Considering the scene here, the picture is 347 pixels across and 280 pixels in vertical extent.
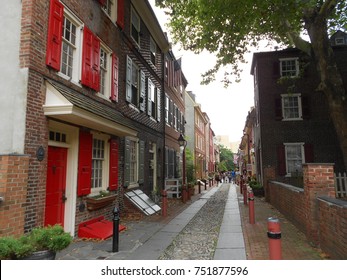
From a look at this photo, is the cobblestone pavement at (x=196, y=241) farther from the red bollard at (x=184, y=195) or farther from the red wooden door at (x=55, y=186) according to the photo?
the red bollard at (x=184, y=195)

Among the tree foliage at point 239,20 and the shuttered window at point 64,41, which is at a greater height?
the tree foliage at point 239,20

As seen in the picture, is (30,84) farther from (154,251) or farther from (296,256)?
(296,256)

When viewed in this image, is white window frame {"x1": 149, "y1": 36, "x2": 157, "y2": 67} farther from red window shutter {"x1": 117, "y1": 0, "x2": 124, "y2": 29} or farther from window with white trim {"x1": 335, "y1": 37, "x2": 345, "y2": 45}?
window with white trim {"x1": 335, "y1": 37, "x2": 345, "y2": 45}

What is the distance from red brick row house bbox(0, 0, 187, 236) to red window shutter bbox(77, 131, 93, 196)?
0.09 ft

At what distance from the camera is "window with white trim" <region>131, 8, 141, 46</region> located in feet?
40.0

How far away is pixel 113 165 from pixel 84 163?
5.93 ft

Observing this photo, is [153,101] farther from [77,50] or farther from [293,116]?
[293,116]

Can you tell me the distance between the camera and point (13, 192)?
4.97 meters

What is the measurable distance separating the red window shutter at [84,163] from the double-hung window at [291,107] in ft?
49.2

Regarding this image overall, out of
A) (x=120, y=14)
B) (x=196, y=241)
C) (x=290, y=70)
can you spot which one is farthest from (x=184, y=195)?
(x=290, y=70)

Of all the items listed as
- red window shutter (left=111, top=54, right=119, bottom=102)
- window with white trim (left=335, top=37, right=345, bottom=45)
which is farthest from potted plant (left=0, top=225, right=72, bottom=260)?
window with white trim (left=335, top=37, right=345, bottom=45)

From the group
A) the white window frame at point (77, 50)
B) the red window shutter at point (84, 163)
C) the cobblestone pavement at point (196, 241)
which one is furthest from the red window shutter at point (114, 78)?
the cobblestone pavement at point (196, 241)

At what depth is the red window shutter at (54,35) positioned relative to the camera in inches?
241

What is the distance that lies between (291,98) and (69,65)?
16.2 metres
